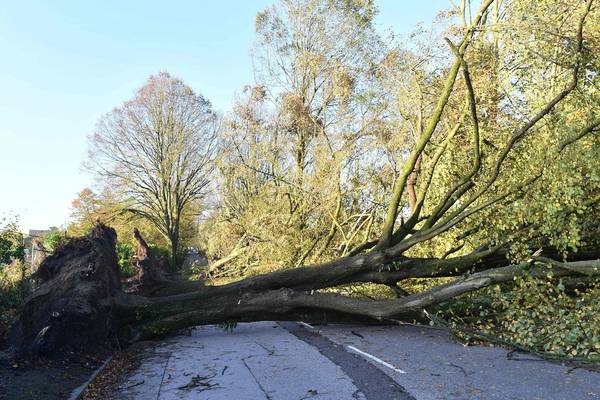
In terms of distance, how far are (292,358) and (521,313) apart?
3246 millimetres

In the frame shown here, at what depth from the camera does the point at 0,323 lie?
9.01 metres

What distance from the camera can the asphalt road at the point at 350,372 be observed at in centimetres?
527

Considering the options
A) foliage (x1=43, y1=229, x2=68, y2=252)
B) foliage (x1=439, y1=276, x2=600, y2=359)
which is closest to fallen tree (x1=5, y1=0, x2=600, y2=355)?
foliage (x1=439, y1=276, x2=600, y2=359)

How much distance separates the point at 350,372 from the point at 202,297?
415 cm

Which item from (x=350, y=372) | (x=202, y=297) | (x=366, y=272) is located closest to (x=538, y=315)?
(x=350, y=372)

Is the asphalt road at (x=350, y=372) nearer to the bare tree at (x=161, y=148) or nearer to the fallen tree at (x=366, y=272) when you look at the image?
the fallen tree at (x=366, y=272)

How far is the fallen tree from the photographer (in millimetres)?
7508

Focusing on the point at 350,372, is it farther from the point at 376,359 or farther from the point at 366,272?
the point at 366,272

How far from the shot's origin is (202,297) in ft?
31.4

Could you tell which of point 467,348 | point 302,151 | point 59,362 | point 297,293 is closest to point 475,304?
point 467,348

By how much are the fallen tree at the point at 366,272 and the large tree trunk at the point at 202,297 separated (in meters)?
0.02

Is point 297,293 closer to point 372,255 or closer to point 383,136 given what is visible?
point 372,255

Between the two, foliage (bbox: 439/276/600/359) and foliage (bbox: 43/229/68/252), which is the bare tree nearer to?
foliage (bbox: 43/229/68/252)

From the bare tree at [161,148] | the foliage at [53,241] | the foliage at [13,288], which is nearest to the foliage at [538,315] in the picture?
the foliage at [53,241]
